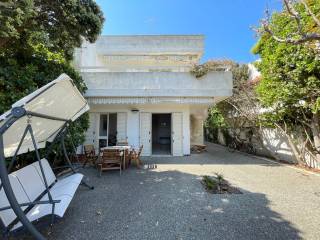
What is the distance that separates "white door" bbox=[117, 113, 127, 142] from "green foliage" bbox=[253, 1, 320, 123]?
992 centimetres

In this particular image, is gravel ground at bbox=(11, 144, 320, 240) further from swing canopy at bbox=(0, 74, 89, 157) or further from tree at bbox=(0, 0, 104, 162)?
tree at bbox=(0, 0, 104, 162)

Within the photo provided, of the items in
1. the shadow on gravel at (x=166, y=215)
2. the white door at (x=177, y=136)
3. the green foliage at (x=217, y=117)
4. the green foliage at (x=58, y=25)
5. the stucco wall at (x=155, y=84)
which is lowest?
the shadow on gravel at (x=166, y=215)

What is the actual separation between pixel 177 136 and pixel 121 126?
451 centimetres

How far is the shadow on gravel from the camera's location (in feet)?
15.0

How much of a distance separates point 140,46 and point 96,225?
1855 cm

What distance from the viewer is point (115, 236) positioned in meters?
4.47

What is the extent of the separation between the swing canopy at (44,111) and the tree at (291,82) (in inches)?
331

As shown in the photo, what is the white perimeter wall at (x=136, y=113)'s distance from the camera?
15.8 meters

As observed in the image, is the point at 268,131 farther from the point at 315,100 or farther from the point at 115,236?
the point at 115,236

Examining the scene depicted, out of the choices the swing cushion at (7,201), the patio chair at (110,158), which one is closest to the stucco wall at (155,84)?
the patio chair at (110,158)

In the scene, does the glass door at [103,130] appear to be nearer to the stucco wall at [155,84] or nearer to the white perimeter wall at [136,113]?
the white perimeter wall at [136,113]

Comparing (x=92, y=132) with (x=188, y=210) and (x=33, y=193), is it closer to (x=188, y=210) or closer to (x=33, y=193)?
(x=33, y=193)

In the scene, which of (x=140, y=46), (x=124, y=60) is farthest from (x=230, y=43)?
(x=124, y=60)

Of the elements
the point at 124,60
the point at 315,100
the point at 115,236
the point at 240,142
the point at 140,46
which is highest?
the point at 140,46
